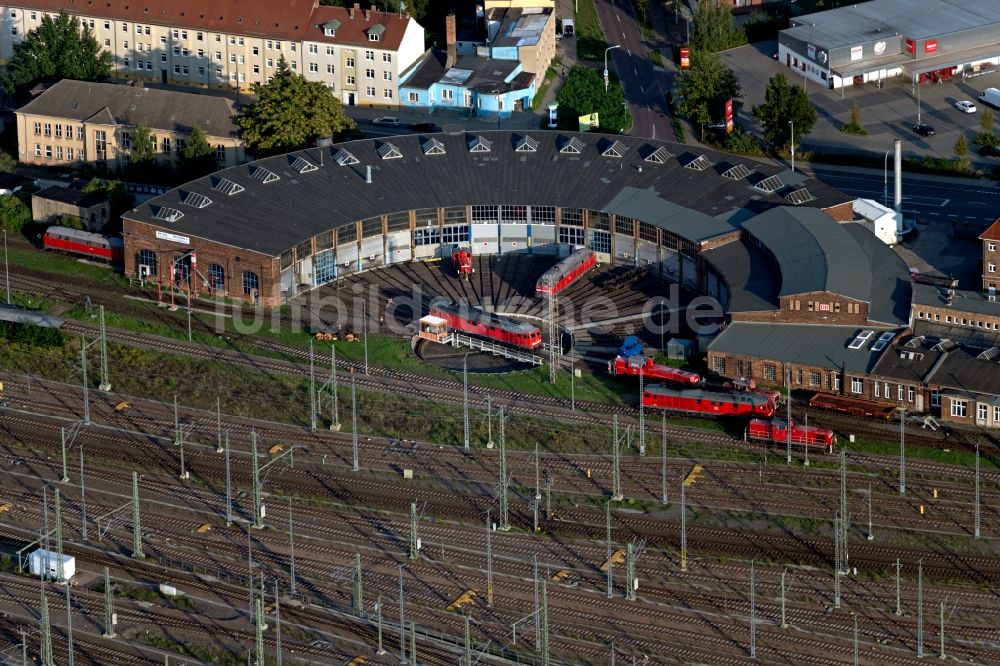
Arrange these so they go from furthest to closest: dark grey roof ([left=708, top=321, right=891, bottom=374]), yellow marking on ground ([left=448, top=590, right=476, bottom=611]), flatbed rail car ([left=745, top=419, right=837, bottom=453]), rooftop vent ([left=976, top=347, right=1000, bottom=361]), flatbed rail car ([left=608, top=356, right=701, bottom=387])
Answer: flatbed rail car ([left=608, top=356, right=701, bottom=387]) < dark grey roof ([left=708, top=321, right=891, bottom=374]) < rooftop vent ([left=976, top=347, right=1000, bottom=361]) < flatbed rail car ([left=745, top=419, right=837, bottom=453]) < yellow marking on ground ([left=448, top=590, right=476, bottom=611])

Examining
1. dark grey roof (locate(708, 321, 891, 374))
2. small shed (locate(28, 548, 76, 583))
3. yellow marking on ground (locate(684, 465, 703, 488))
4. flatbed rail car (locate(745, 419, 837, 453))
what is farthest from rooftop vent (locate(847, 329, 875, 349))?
small shed (locate(28, 548, 76, 583))

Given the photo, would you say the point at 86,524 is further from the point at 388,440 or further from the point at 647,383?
the point at 647,383

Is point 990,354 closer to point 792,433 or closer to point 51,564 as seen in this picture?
point 792,433

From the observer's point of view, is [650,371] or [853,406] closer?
[853,406]

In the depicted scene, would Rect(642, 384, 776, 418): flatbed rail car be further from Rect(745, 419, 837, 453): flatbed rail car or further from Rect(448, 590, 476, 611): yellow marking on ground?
Rect(448, 590, 476, 611): yellow marking on ground

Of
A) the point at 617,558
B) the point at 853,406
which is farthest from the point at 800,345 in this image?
the point at 617,558
